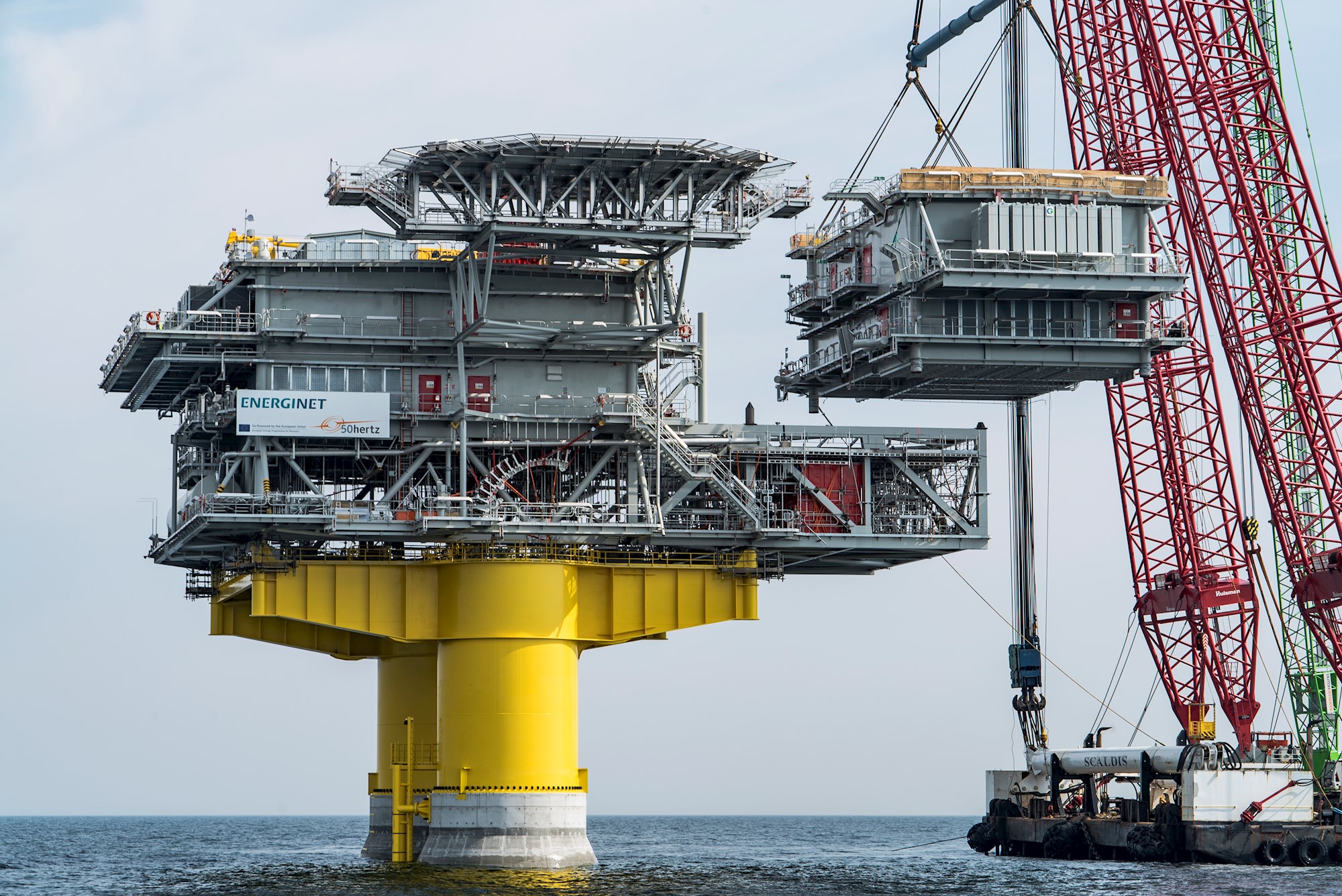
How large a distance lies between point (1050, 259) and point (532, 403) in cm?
1444

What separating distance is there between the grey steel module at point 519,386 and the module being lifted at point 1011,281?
2.57 m

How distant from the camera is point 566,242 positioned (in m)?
53.6

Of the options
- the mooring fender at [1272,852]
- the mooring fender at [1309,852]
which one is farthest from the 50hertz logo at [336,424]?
the mooring fender at [1309,852]

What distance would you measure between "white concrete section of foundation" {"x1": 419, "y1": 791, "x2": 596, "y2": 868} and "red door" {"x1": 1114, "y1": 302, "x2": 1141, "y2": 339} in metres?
19.3

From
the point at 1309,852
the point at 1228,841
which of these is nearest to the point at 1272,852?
the point at 1309,852

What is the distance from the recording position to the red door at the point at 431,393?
54344mm

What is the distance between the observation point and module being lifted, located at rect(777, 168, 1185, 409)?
53344 mm

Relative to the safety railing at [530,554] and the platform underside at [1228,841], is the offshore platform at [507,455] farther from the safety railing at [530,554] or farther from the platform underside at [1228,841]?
the platform underside at [1228,841]

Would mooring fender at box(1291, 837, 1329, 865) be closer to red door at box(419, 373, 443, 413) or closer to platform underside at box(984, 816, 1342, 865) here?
platform underside at box(984, 816, 1342, 865)

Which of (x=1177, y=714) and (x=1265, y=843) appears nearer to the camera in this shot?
(x=1265, y=843)

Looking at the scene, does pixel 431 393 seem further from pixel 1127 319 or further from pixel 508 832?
pixel 1127 319

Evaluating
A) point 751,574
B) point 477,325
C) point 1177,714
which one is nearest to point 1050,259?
point 751,574

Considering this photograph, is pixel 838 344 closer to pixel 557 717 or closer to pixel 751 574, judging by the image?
pixel 751 574

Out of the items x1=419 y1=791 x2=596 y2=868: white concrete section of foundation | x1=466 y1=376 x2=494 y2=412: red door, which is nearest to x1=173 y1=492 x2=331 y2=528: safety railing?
x1=466 y1=376 x2=494 y2=412: red door
